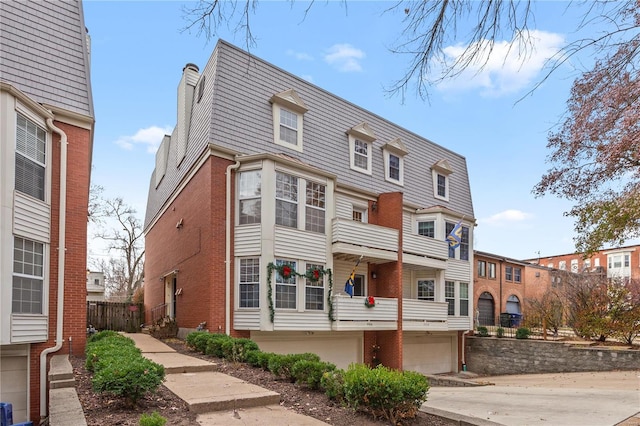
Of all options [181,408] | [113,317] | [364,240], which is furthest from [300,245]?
[113,317]

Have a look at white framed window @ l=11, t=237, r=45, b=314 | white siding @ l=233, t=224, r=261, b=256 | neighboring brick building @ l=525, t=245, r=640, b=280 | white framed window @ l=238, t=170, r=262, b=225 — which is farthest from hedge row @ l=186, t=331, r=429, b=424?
neighboring brick building @ l=525, t=245, r=640, b=280

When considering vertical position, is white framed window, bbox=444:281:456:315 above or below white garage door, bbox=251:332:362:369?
above

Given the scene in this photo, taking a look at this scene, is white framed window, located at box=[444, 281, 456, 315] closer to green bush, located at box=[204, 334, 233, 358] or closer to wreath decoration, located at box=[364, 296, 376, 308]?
wreath decoration, located at box=[364, 296, 376, 308]

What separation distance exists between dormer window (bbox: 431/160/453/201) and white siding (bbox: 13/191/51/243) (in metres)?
17.5

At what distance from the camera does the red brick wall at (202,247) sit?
14.8 metres

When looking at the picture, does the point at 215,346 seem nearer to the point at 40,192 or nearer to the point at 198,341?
the point at 198,341

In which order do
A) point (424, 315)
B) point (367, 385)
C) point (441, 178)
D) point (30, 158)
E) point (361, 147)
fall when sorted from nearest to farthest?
point (367, 385), point (30, 158), point (424, 315), point (361, 147), point (441, 178)

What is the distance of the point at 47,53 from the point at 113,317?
44.5 feet

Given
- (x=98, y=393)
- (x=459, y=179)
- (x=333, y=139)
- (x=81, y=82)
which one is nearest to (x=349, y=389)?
(x=98, y=393)

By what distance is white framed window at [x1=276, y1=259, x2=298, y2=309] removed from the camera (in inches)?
589

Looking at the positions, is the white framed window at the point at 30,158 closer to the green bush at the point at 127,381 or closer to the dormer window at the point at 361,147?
the green bush at the point at 127,381

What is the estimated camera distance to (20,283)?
9742mm

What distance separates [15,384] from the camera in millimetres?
9797

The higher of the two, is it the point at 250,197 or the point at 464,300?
the point at 250,197
